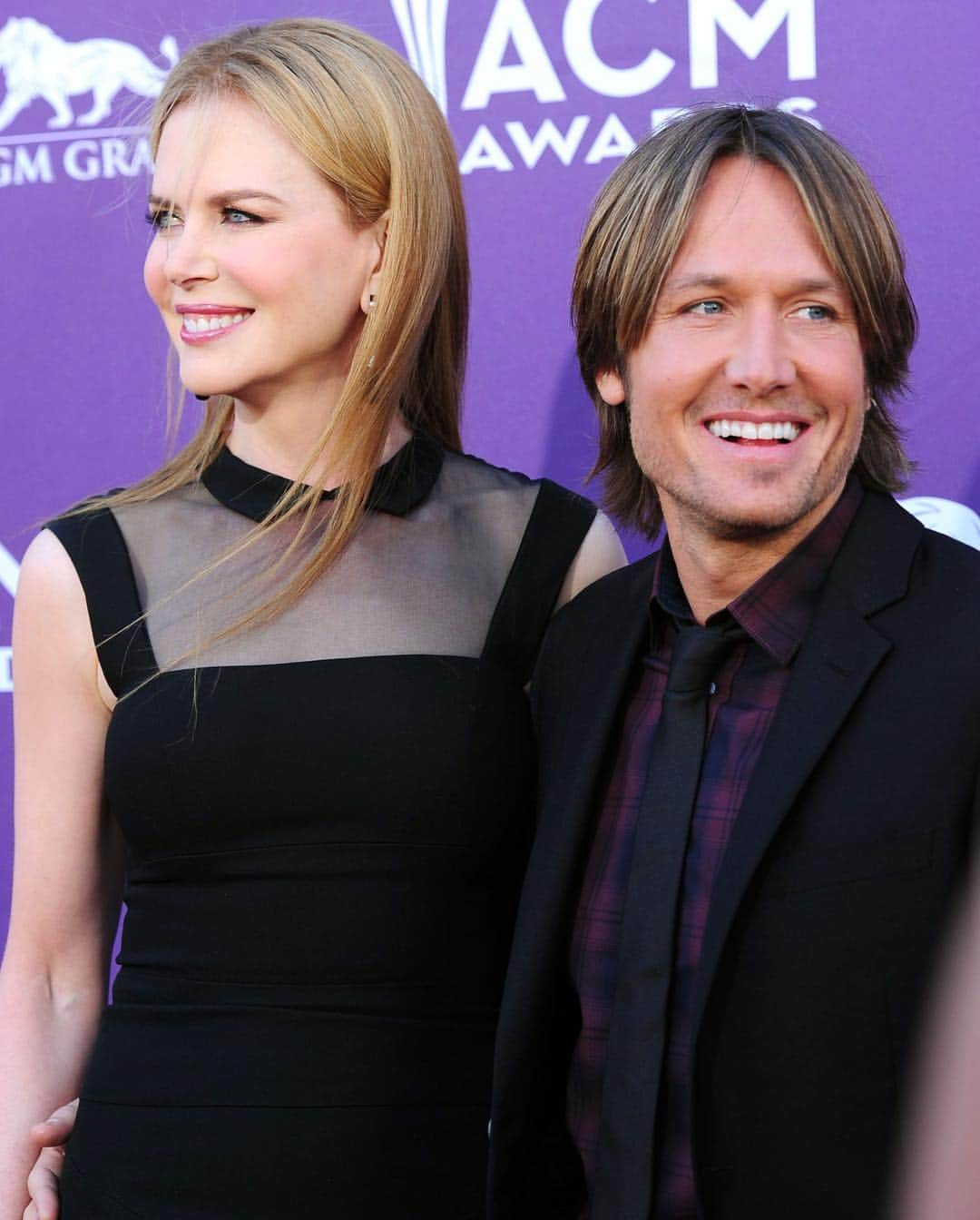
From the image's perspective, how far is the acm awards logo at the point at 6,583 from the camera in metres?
2.81

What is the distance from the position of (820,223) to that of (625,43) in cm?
80

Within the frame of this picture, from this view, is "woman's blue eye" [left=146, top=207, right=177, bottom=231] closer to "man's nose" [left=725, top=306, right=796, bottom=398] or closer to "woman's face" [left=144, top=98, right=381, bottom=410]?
"woman's face" [left=144, top=98, right=381, bottom=410]

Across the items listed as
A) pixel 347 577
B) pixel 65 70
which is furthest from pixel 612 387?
pixel 65 70

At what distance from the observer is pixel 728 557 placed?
1727 mm

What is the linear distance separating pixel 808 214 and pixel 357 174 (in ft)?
1.72

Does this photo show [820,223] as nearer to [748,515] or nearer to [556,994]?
[748,515]

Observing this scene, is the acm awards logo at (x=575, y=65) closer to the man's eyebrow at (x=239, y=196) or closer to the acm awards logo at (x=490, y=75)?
the acm awards logo at (x=490, y=75)

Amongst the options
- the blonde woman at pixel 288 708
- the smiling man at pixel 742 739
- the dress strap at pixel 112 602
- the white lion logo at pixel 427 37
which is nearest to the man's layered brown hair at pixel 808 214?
the smiling man at pixel 742 739

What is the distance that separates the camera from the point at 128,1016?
74.5 inches

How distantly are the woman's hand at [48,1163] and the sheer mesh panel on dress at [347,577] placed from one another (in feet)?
1.72

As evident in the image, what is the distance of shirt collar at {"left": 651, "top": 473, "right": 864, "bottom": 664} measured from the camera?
1633 mm

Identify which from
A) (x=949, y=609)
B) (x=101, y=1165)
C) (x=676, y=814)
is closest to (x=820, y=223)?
(x=949, y=609)

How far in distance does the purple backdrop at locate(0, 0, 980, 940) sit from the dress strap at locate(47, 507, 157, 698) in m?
0.73

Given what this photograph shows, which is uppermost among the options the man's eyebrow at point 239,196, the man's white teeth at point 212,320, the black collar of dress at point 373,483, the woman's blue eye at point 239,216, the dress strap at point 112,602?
the man's eyebrow at point 239,196
